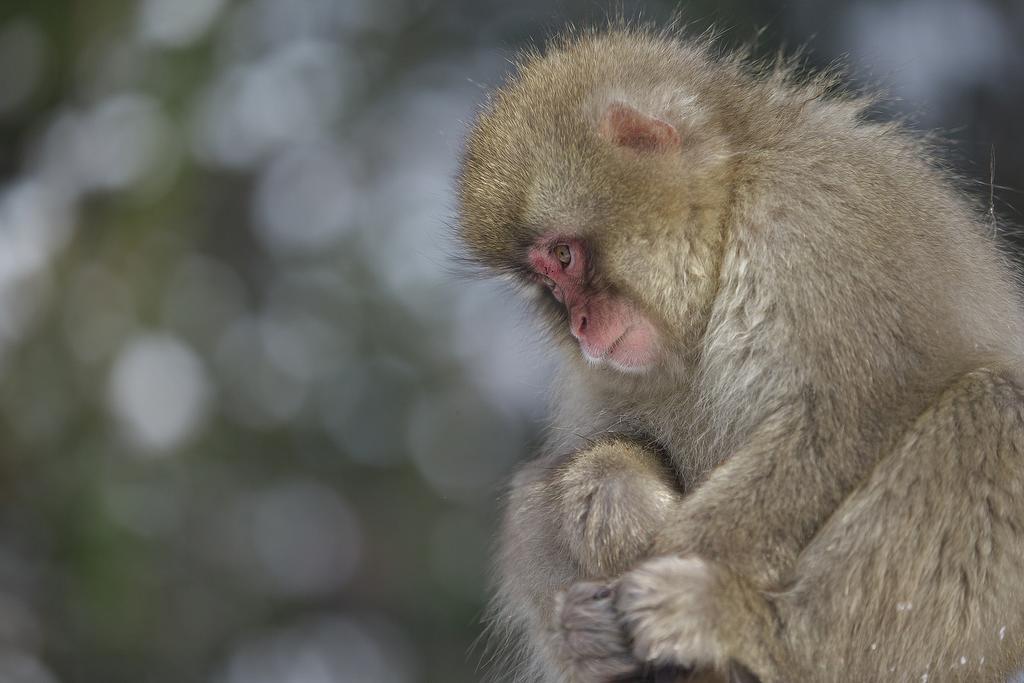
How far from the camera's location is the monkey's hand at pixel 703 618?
263cm

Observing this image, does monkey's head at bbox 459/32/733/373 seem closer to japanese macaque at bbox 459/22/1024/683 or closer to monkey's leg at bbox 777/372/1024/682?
japanese macaque at bbox 459/22/1024/683

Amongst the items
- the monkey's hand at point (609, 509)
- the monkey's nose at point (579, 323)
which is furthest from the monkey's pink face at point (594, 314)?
the monkey's hand at point (609, 509)

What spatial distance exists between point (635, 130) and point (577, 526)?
1.06 m

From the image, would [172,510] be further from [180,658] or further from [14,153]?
[14,153]

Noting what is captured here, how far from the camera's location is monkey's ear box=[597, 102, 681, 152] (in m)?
3.12

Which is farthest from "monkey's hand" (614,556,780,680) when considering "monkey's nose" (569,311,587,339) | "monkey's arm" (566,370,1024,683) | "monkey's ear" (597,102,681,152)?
"monkey's ear" (597,102,681,152)

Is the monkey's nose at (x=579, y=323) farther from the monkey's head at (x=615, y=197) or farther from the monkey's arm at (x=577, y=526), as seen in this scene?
the monkey's arm at (x=577, y=526)

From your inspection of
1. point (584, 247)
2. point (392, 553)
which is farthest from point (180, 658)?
point (584, 247)

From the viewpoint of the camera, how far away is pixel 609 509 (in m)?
2.95

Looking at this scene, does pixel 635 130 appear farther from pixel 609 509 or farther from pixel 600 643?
pixel 600 643

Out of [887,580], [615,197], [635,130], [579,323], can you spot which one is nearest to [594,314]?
[579,323]

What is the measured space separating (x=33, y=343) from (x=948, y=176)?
20.7ft

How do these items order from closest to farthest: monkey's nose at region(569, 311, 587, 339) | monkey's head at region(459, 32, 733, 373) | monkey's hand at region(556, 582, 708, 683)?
monkey's hand at region(556, 582, 708, 683) < monkey's head at region(459, 32, 733, 373) < monkey's nose at region(569, 311, 587, 339)

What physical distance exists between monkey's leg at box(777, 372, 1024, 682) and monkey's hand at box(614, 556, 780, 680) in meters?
0.08
